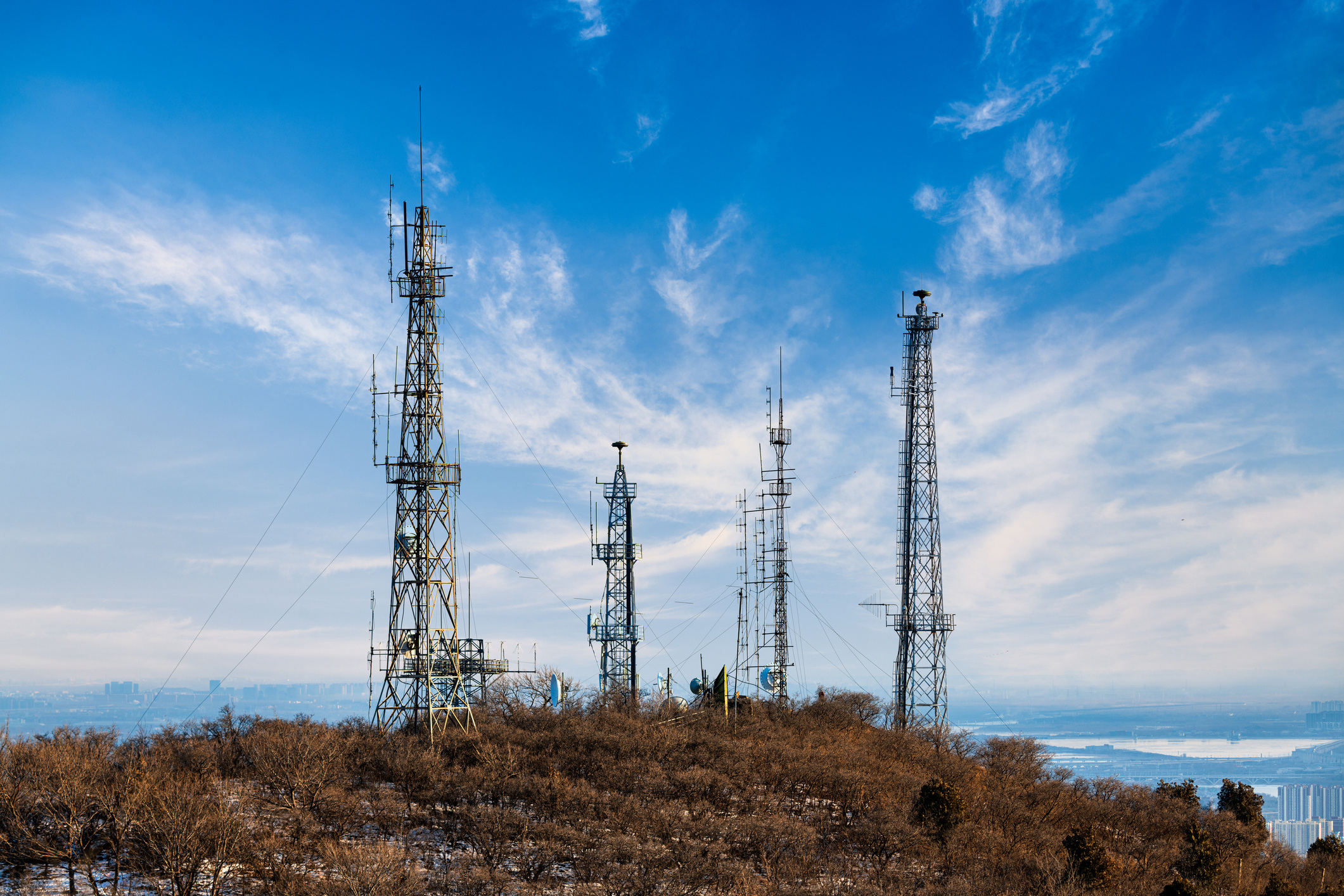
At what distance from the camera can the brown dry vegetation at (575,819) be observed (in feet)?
85.5

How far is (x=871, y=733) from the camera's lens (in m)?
45.3

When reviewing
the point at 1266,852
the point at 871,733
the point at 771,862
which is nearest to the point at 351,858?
the point at 771,862

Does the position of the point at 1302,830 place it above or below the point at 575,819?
below

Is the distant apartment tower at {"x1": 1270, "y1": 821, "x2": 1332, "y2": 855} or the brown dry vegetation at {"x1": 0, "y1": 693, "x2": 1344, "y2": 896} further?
the distant apartment tower at {"x1": 1270, "y1": 821, "x2": 1332, "y2": 855}

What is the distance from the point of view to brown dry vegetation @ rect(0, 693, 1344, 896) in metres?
26.1

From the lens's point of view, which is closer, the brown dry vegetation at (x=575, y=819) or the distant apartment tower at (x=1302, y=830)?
the brown dry vegetation at (x=575, y=819)

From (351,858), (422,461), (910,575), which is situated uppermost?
(422,461)

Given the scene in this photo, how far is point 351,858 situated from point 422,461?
52.9ft

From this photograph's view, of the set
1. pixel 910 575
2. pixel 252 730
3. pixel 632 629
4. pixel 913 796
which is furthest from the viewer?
pixel 632 629

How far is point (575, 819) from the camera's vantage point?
1236 inches

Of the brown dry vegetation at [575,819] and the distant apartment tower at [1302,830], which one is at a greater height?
the brown dry vegetation at [575,819]

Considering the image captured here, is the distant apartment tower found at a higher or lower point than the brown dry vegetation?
lower

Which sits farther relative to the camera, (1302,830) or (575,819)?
(1302,830)

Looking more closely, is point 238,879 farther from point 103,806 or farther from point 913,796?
point 913,796
